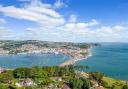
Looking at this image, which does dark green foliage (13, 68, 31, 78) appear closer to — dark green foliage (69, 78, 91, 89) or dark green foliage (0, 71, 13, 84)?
dark green foliage (0, 71, 13, 84)

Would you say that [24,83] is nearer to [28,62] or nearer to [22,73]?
[22,73]

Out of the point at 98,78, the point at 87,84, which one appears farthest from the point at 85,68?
the point at 87,84

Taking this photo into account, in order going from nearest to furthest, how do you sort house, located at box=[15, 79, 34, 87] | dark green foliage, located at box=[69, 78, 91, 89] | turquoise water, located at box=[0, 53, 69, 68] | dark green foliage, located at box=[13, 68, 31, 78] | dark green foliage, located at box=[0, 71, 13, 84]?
1. house, located at box=[15, 79, 34, 87]
2. dark green foliage, located at box=[69, 78, 91, 89]
3. dark green foliage, located at box=[0, 71, 13, 84]
4. dark green foliage, located at box=[13, 68, 31, 78]
5. turquoise water, located at box=[0, 53, 69, 68]

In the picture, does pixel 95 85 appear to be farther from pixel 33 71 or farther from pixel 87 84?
pixel 33 71

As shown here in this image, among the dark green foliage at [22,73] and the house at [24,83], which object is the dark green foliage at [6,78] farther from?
the dark green foliage at [22,73]

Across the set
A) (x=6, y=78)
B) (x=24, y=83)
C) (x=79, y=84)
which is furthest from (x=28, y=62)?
(x=79, y=84)

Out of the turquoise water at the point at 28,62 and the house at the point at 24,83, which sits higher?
the house at the point at 24,83

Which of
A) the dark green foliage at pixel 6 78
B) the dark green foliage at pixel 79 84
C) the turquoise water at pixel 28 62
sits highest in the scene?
the dark green foliage at pixel 6 78

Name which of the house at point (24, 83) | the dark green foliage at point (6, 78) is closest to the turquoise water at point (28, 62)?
the dark green foliage at point (6, 78)

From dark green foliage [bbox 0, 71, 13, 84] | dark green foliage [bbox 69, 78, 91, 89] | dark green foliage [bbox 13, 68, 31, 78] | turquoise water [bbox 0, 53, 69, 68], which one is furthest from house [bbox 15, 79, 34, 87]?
turquoise water [bbox 0, 53, 69, 68]

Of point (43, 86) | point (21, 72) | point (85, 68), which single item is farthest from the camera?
point (85, 68)

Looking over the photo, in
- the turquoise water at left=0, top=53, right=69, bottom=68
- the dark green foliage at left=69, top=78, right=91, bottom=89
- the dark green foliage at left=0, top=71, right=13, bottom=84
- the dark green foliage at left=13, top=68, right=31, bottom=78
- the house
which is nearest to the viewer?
the house
